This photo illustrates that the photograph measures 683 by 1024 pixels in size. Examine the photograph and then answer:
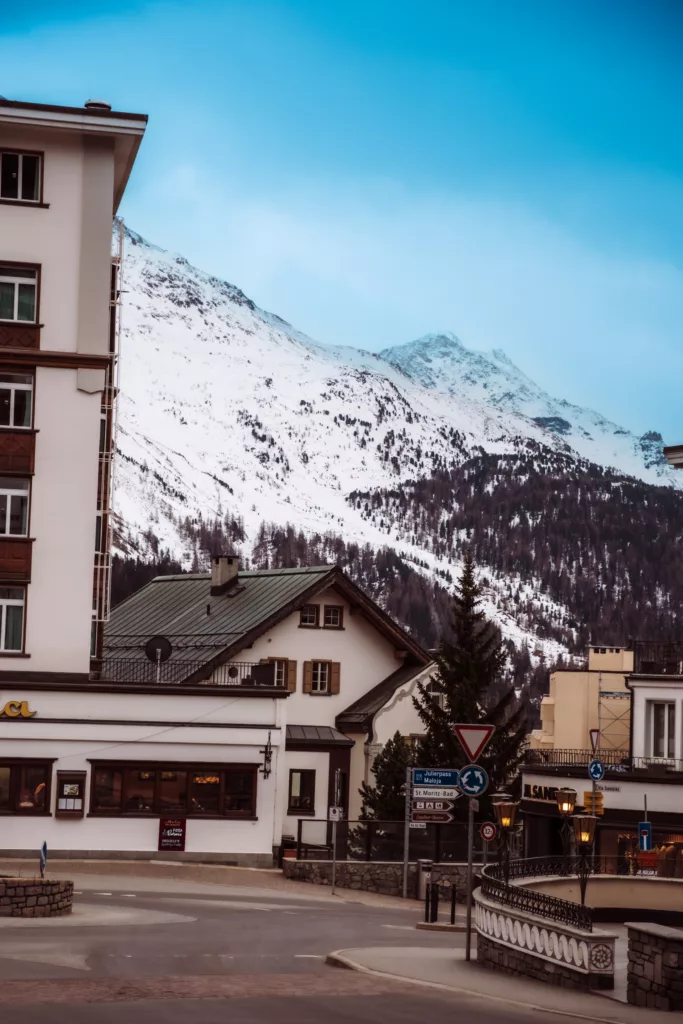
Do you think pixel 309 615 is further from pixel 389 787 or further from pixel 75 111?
pixel 75 111

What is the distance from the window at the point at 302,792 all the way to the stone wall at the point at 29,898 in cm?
2823

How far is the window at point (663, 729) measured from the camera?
57469mm

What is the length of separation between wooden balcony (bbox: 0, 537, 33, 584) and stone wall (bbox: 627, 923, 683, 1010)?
1116 inches

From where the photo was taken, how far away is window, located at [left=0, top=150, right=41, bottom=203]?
152 ft

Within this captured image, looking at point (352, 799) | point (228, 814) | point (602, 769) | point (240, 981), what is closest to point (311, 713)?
point (352, 799)

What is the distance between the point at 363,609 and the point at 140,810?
18.8 m

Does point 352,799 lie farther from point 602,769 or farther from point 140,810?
point 140,810

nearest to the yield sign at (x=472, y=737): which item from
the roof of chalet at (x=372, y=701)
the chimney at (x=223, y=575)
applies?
the roof of chalet at (x=372, y=701)

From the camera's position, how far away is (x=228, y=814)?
45.7 meters

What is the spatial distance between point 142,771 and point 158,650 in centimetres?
768

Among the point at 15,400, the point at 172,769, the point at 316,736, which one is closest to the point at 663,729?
the point at 316,736

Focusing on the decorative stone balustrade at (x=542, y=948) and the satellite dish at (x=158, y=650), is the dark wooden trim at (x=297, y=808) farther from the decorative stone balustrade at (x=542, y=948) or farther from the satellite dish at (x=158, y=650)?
the decorative stone balustrade at (x=542, y=948)

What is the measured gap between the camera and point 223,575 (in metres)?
66.9

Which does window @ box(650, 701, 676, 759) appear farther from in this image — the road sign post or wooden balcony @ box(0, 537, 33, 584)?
wooden balcony @ box(0, 537, 33, 584)
